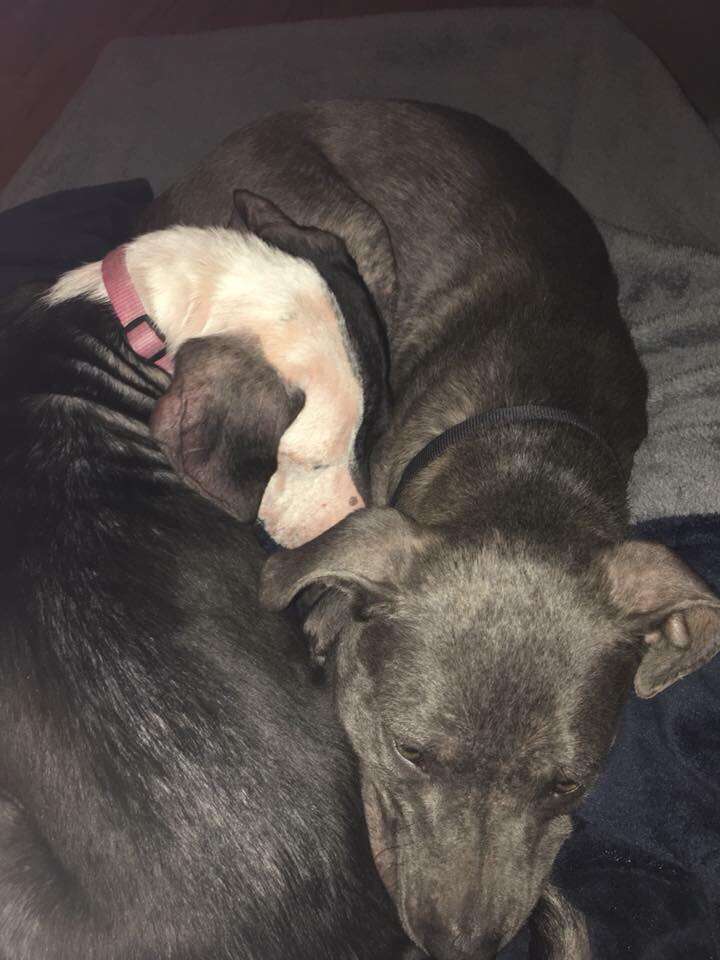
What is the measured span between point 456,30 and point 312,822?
4.15m

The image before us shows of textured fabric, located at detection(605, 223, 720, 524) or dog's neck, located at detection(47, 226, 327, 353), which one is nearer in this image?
dog's neck, located at detection(47, 226, 327, 353)

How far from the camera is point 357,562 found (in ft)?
8.40

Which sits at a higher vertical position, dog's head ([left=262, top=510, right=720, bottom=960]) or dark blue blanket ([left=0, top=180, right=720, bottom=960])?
dog's head ([left=262, top=510, right=720, bottom=960])

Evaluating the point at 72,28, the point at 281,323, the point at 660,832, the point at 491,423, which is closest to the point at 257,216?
the point at 281,323

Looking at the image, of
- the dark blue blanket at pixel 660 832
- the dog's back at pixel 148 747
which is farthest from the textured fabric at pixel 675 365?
the dog's back at pixel 148 747

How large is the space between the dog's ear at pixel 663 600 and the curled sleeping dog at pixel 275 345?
961 mm

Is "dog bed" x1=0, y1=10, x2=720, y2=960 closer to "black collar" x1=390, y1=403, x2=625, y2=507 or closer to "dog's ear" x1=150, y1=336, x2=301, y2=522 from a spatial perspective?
"black collar" x1=390, y1=403, x2=625, y2=507

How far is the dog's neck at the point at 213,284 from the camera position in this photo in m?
3.00

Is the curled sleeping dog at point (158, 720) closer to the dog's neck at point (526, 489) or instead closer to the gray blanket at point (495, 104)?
the dog's neck at point (526, 489)

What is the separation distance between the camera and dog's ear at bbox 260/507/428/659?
8.18 feet

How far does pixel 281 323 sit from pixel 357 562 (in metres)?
0.83

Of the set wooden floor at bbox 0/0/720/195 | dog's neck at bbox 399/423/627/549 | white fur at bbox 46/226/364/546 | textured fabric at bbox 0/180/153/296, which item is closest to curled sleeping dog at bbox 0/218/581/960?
white fur at bbox 46/226/364/546

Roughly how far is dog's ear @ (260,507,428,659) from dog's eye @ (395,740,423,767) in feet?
1.15

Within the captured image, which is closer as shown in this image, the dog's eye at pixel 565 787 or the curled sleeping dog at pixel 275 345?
the dog's eye at pixel 565 787
